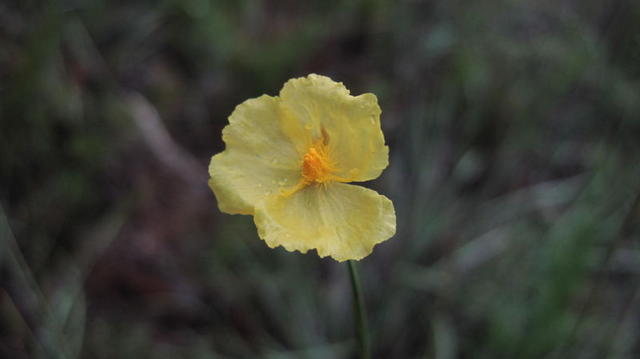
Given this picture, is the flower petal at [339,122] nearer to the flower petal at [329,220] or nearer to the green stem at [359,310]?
the flower petal at [329,220]

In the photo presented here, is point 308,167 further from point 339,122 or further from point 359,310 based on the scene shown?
point 359,310

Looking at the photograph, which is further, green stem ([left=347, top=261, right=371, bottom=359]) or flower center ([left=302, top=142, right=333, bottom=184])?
flower center ([left=302, top=142, right=333, bottom=184])

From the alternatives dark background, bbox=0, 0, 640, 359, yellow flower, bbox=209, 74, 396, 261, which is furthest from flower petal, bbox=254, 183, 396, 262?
dark background, bbox=0, 0, 640, 359

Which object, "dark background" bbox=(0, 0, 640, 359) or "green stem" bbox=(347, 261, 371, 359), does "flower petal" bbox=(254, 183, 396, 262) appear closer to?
"green stem" bbox=(347, 261, 371, 359)

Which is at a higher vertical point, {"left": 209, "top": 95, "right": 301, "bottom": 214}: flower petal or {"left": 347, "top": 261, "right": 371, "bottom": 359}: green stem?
{"left": 209, "top": 95, "right": 301, "bottom": 214}: flower petal

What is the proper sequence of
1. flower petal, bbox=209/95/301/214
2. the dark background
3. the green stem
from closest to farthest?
the green stem → flower petal, bbox=209/95/301/214 → the dark background

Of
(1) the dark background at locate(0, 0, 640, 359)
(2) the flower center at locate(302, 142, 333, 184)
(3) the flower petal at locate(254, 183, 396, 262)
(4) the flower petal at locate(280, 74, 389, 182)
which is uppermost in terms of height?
(4) the flower petal at locate(280, 74, 389, 182)

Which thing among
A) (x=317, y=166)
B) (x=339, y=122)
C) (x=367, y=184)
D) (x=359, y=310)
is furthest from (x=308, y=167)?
(x=367, y=184)

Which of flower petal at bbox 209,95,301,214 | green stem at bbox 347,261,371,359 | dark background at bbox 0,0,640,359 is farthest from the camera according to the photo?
dark background at bbox 0,0,640,359
